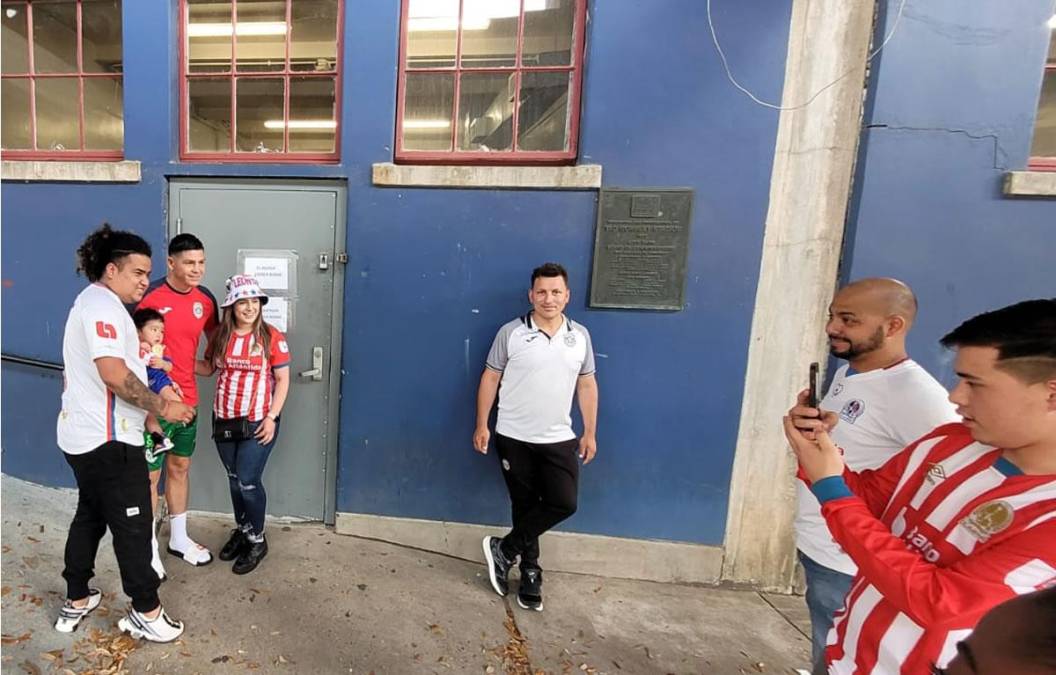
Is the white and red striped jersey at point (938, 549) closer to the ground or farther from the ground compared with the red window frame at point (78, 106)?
closer to the ground

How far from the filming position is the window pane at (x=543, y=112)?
3178mm

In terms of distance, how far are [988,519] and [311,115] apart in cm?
Result: 389

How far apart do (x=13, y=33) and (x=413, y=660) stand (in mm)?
5161

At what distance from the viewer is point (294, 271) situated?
3.34 m

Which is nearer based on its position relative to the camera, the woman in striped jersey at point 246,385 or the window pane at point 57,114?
the woman in striped jersey at point 246,385

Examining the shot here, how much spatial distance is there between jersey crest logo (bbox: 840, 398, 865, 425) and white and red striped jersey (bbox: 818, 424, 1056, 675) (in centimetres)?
47

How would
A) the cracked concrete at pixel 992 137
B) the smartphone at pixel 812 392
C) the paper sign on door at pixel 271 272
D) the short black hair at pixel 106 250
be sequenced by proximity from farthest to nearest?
the paper sign on door at pixel 271 272, the cracked concrete at pixel 992 137, the short black hair at pixel 106 250, the smartphone at pixel 812 392

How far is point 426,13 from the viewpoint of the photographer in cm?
319

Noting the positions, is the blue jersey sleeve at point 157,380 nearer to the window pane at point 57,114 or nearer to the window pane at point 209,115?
the window pane at point 209,115

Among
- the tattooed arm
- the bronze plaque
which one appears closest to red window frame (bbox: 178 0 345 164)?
the tattooed arm

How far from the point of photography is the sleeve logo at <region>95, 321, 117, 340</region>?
2135mm

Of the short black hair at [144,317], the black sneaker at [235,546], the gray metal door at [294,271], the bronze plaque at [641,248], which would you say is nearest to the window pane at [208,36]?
the gray metal door at [294,271]

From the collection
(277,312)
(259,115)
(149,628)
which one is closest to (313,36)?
(259,115)

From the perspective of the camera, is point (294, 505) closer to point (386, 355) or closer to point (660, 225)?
point (386, 355)
